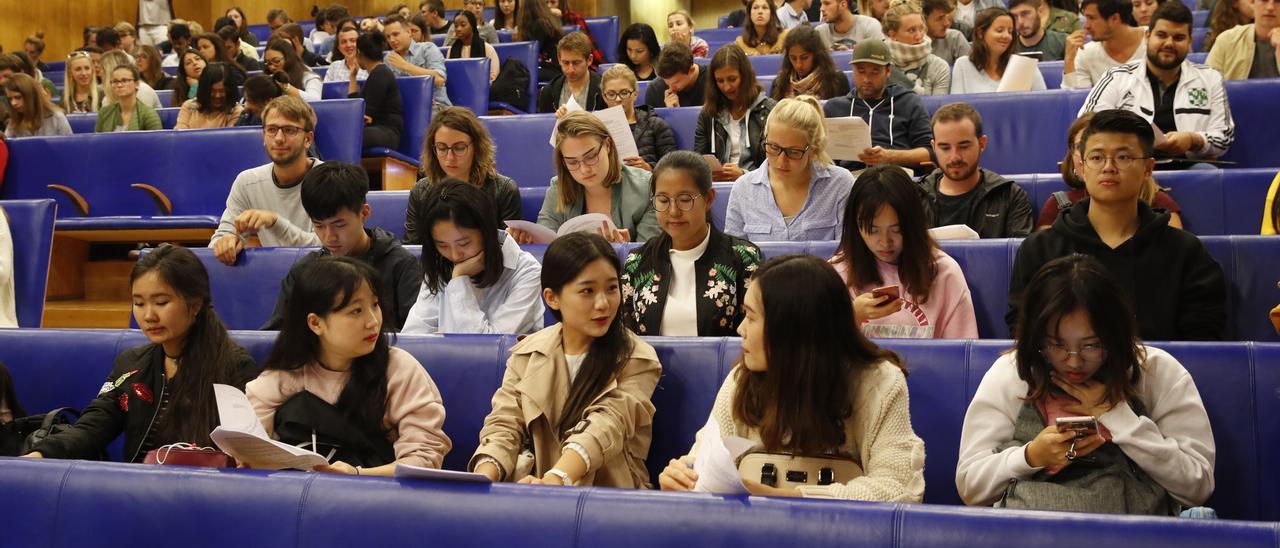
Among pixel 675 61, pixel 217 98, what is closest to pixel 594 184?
pixel 675 61

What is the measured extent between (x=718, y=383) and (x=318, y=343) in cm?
74

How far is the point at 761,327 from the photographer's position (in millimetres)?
1943

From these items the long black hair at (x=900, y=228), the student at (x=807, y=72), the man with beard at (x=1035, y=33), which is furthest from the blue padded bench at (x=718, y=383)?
the man with beard at (x=1035, y=33)

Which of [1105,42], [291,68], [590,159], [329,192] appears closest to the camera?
[329,192]

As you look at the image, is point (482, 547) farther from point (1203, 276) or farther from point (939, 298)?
point (1203, 276)

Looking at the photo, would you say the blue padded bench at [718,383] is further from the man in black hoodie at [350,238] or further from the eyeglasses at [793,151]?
the eyeglasses at [793,151]

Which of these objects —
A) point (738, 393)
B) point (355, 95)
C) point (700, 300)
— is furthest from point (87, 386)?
point (355, 95)

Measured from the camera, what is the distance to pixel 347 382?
7.59 feet

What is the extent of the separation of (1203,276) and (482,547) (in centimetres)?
162

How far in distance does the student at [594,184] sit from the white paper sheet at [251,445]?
175cm

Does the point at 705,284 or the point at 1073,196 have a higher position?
the point at 1073,196

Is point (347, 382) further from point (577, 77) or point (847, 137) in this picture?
point (577, 77)

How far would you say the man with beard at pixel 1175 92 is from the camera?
12.5ft

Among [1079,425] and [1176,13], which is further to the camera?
[1176,13]
